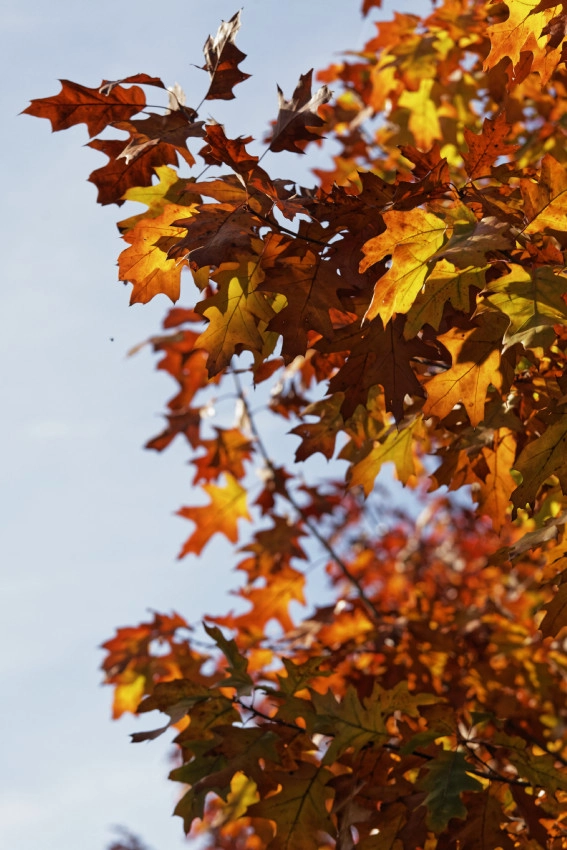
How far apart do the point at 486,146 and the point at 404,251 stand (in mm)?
403

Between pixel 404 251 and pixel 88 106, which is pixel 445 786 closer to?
pixel 404 251

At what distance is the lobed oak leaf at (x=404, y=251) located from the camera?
201cm

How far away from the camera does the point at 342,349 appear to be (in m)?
2.49

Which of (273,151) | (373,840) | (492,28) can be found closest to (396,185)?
(273,151)

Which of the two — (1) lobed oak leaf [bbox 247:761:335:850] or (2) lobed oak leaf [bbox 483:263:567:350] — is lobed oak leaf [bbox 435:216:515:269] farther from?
(1) lobed oak leaf [bbox 247:761:335:850]

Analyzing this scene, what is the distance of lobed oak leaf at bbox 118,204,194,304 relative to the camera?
2.31 meters

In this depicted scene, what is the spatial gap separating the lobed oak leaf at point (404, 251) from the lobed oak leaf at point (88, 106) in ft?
3.04

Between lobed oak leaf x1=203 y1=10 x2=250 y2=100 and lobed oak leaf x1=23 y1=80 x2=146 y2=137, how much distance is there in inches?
8.3

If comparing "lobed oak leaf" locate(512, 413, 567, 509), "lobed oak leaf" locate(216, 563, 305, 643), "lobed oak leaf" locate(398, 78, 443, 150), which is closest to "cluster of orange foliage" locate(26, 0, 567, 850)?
"lobed oak leaf" locate(512, 413, 567, 509)

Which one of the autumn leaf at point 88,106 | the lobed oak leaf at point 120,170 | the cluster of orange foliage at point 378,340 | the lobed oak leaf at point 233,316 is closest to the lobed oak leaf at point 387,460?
the cluster of orange foliage at point 378,340

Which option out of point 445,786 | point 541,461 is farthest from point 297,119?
point 445,786

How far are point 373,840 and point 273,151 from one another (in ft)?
6.24

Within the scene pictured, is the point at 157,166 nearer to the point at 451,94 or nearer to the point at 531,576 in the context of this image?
the point at 451,94

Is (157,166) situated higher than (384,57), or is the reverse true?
(384,57)
